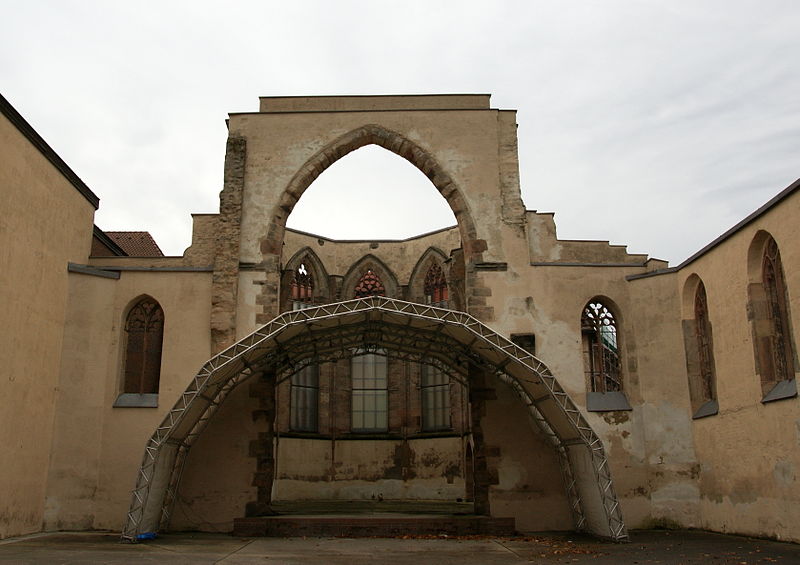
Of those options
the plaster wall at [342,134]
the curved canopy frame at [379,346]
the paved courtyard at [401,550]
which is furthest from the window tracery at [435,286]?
the paved courtyard at [401,550]

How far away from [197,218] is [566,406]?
956 cm

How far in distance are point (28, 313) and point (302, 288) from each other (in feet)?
44.1

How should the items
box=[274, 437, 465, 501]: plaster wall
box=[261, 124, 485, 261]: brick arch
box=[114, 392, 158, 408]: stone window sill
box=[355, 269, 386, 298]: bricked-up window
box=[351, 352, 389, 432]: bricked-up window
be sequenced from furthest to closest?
box=[355, 269, 386, 298]: bricked-up window, box=[351, 352, 389, 432]: bricked-up window, box=[274, 437, 465, 501]: plaster wall, box=[261, 124, 485, 261]: brick arch, box=[114, 392, 158, 408]: stone window sill

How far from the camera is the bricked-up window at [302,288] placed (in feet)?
89.2

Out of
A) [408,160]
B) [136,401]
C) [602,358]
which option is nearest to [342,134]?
[408,160]

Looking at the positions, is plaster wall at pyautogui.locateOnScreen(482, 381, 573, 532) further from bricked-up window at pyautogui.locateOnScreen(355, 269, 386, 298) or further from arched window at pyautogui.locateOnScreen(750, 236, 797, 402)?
bricked-up window at pyautogui.locateOnScreen(355, 269, 386, 298)

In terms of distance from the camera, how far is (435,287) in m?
27.5

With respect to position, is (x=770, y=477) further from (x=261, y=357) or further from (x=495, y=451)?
(x=261, y=357)

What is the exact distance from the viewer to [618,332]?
1717 cm

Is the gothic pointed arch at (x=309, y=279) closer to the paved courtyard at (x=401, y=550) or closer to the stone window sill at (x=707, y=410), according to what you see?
the paved courtyard at (x=401, y=550)

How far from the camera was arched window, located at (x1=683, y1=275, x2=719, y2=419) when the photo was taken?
51.7 feet

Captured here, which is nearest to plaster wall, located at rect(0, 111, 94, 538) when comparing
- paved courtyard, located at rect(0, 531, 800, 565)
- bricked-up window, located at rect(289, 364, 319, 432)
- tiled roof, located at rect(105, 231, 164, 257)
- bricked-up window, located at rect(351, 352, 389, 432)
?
paved courtyard, located at rect(0, 531, 800, 565)

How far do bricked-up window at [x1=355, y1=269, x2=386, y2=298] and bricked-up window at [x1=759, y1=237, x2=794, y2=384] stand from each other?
16.0m

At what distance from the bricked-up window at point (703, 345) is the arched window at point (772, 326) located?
2.02 meters
